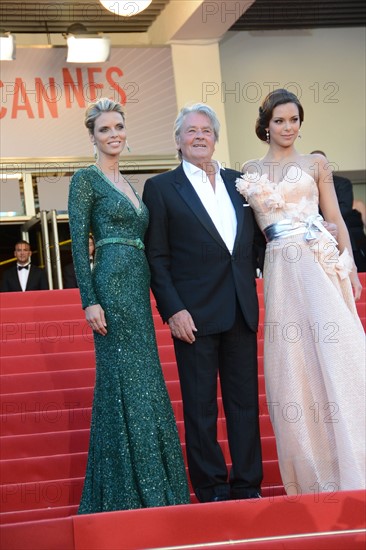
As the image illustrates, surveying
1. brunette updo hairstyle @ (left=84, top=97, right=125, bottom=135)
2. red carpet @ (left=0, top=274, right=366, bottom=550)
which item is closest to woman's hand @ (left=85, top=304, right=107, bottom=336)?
brunette updo hairstyle @ (left=84, top=97, right=125, bottom=135)

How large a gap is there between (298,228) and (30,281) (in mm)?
7894

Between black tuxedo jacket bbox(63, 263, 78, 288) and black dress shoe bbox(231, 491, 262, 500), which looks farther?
black tuxedo jacket bbox(63, 263, 78, 288)

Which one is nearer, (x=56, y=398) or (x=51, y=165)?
(x=56, y=398)

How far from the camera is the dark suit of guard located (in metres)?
4.26

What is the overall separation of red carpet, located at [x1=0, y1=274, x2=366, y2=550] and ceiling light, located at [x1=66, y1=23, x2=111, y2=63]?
4.48 metres

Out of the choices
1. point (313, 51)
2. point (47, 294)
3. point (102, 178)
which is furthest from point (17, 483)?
point (313, 51)

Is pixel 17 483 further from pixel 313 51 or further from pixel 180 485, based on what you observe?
pixel 313 51

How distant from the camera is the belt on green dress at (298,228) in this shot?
4.46 meters

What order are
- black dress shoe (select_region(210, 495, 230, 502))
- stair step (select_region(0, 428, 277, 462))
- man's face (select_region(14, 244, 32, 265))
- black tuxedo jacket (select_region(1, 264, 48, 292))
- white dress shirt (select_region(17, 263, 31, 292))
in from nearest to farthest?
black dress shoe (select_region(210, 495, 230, 502)), stair step (select_region(0, 428, 277, 462)), black tuxedo jacket (select_region(1, 264, 48, 292)), white dress shirt (select_region(17, 263, 31, 292)), man's face (select_region(14, 244, 32, 265))

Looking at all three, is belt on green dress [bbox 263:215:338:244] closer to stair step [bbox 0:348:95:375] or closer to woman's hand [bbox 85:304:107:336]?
woman's hand [bbox 85:304:107:336]

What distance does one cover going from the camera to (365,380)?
4289 mm

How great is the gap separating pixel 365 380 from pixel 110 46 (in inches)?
348

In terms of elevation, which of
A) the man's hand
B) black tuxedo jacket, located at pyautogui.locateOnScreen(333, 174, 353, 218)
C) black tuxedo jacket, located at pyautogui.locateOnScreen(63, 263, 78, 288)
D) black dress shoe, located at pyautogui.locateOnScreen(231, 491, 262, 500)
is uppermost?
black tuxedo jacket, located at pyautogui.locateOnScreen(333, 174, 353, 218)

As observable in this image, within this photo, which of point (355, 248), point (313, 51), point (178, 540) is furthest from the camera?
point (313, 51)
